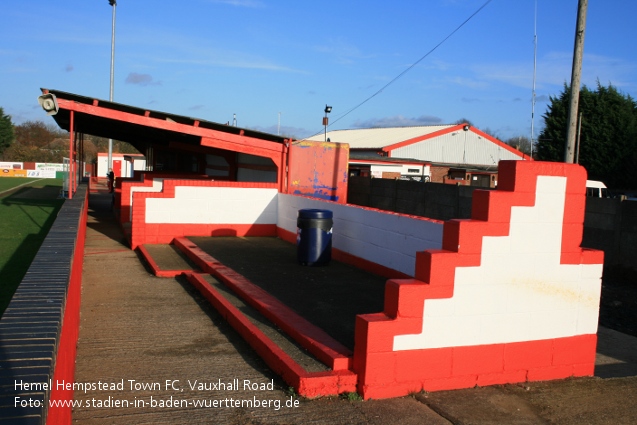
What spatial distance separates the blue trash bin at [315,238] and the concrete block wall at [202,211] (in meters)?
4.61

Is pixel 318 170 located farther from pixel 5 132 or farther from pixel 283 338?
pixel 5 132

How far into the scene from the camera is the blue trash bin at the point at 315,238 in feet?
36.3

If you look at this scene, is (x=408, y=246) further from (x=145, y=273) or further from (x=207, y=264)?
(x=145, y=273)

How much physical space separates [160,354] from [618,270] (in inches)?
385

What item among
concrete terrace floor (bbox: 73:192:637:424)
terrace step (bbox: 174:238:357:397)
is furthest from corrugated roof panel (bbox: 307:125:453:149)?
concrete terrace floor (bbox: 73:192:637:424)

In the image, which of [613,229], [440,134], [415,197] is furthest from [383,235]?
[440,134]

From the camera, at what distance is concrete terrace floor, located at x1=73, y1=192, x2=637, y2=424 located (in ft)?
16.7

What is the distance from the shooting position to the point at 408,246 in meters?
9.32

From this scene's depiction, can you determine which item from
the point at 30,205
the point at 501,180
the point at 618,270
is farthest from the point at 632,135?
the point at 501,180

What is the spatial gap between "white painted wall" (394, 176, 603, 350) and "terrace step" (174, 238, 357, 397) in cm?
69

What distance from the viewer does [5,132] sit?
250 feet

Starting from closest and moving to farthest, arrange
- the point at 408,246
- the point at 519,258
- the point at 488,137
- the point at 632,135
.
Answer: the point at 519,258, the point at 408,246, the point at 632,135, the point at 488,137

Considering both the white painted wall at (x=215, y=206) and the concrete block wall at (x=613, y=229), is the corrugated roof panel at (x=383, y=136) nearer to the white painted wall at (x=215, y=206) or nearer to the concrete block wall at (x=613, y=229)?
the white painted wall at (x=215, y=206)

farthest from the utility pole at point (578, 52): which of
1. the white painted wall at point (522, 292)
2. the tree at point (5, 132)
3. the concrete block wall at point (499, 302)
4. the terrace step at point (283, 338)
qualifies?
the tree at point (5, 132)
